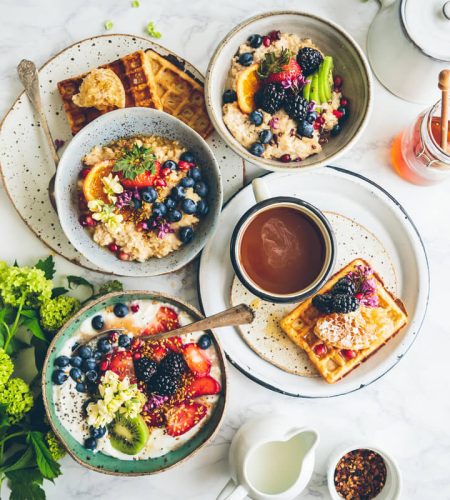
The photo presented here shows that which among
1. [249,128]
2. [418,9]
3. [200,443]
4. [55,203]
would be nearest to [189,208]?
[249,128]

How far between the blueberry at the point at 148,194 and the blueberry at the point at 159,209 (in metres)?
0.03

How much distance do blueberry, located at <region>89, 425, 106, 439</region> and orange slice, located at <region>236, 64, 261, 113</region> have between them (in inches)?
53.8

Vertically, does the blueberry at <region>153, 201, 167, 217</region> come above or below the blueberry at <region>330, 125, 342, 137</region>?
below

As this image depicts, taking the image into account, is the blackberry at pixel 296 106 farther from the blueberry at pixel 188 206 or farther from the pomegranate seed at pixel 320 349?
the pomegranate seed at pixel 320 349

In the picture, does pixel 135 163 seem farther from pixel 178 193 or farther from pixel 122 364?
pixel 122 364

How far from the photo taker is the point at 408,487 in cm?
267

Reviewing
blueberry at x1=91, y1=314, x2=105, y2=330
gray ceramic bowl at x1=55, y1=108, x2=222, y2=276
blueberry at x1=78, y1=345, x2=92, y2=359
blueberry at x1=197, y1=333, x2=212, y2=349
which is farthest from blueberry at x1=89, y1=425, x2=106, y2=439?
gray ceramic bowl at x1=55, y1=108, x2=222, y2=276

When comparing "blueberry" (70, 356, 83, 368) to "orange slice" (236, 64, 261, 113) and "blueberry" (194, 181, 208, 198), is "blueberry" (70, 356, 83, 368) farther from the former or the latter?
"orange slice" (236, 64, 261, 113)

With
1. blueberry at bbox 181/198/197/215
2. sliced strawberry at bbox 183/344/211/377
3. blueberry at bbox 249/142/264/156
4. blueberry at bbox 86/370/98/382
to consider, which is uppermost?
blueberry at bbox 249/142/264/156

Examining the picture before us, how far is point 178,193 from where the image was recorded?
2.25 meters

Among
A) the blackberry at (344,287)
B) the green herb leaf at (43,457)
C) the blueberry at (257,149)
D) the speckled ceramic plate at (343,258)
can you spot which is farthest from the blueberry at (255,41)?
the green herb leaf at (43,457)

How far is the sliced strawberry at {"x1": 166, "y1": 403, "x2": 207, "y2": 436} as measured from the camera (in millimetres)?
2363

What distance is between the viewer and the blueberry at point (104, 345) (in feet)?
7.61

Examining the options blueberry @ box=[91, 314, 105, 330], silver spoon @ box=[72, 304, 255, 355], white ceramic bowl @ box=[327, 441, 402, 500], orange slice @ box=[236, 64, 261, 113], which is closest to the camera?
silver spoon @ box=[72, 304, 255, 355]
